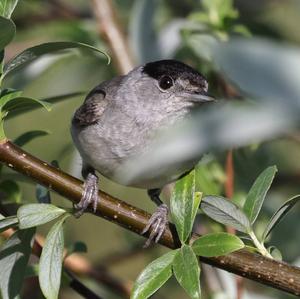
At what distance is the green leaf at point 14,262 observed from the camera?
1964mm

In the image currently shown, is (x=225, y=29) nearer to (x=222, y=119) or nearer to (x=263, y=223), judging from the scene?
(x=263, y=223)

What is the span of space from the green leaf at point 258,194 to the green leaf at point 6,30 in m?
0.71

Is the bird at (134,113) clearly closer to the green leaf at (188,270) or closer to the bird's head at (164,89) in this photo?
the bird's head at (164,89)

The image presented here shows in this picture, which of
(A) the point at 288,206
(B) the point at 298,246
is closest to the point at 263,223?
(B) the point at 298,246

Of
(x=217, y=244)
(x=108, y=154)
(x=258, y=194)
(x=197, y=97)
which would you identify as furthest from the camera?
(x=197, y=97)

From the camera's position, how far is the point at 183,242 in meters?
1.87

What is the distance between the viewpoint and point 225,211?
1903 mm

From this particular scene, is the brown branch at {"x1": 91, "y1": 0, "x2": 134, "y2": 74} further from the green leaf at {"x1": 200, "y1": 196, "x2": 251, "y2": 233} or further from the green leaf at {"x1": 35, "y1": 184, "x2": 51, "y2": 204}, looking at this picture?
the green leaf at {"x1": 200, "y1": 196, "x2": 251, "y2": 233}

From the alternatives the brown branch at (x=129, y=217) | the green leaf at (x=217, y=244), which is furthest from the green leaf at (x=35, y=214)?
the green leaf at (x=217, y=244)

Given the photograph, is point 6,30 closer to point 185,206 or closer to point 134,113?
point 185,206

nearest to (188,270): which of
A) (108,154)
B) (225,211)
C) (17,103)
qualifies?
(225,211)

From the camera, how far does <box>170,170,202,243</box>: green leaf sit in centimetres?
188

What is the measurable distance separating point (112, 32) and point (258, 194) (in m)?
1.84

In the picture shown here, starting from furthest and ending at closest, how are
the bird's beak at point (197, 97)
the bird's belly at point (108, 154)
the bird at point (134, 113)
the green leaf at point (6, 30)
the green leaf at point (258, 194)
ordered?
1. the bird's beak at point (197, 97)
2. the bird at point (134, 113)
3. the bird's belly at point (108, 154)
4. the green leaf at point (258, 194)
5. the green leaf at point (6, 30)
